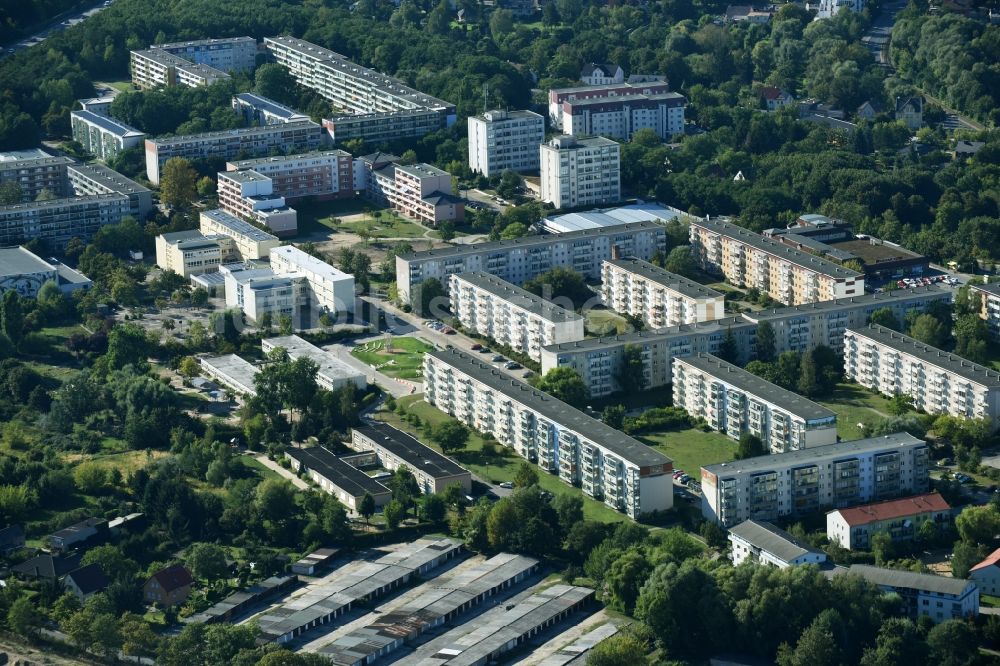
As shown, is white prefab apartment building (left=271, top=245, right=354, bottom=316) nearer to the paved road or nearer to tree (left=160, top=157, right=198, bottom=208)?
tree (left=160, top=157, right=198, bottom=208)

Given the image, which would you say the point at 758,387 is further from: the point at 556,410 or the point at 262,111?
the point at 262,111

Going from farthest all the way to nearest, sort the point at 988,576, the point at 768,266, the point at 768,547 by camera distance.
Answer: the point at 768,266 → the point at 768,547 → the point at 988,576

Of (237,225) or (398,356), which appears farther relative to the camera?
(237,225)

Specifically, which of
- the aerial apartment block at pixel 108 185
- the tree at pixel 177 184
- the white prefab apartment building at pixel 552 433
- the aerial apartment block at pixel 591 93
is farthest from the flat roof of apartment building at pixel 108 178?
the white prefab apartment building at pixel 552 433

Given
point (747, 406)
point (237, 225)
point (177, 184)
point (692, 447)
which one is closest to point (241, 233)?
point (237, 225)

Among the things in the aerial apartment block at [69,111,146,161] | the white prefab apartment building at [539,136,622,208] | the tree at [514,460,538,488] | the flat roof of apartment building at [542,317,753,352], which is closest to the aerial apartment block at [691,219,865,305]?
the flat roof of apartment building at [542,317,753,352]

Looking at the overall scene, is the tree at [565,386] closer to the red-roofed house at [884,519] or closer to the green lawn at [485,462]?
the green lawn at [485,462]
